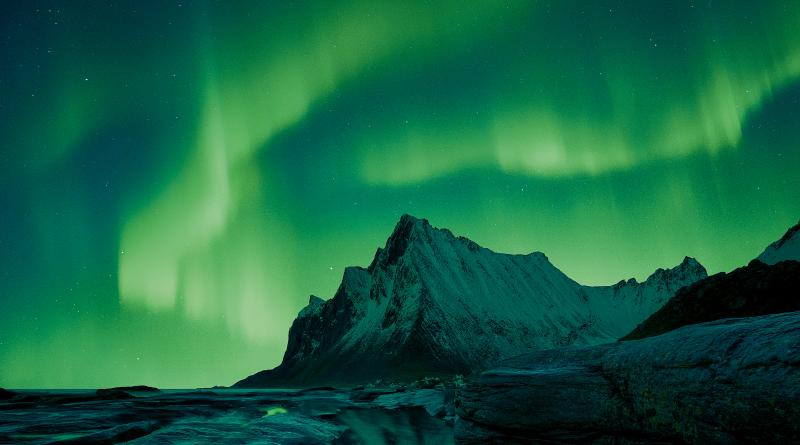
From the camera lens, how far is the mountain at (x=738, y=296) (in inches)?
1618

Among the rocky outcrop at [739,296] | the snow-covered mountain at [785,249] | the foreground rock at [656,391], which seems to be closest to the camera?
the foreground rock at [656,391]

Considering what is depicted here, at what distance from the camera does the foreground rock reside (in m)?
5.63

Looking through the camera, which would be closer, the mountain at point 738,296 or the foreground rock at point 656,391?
the foreground rock at point 656,391

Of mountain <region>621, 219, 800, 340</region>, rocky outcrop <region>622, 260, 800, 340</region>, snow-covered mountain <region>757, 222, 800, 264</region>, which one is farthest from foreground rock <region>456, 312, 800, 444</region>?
snow-covered mountain <region>757, 222, 800, 264</region>

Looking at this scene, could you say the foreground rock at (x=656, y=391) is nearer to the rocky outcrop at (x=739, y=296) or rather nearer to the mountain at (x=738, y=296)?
the mountain at (x=738, y=296)

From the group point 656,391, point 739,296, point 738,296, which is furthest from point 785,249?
point 656,391

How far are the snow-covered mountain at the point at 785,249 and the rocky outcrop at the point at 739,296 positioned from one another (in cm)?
6146

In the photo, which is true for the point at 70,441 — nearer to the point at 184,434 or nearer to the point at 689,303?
the point at 184,434

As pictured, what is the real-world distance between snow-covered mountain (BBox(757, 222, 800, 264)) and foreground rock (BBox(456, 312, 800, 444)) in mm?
116890

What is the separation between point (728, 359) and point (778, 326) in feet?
2.52

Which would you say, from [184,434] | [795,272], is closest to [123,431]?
[184,434]

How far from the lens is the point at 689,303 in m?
54.6

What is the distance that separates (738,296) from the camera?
152 ft

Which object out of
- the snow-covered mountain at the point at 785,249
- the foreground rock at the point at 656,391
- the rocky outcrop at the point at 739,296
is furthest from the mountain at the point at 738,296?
the snow-covered mountain at the point at 785,249
